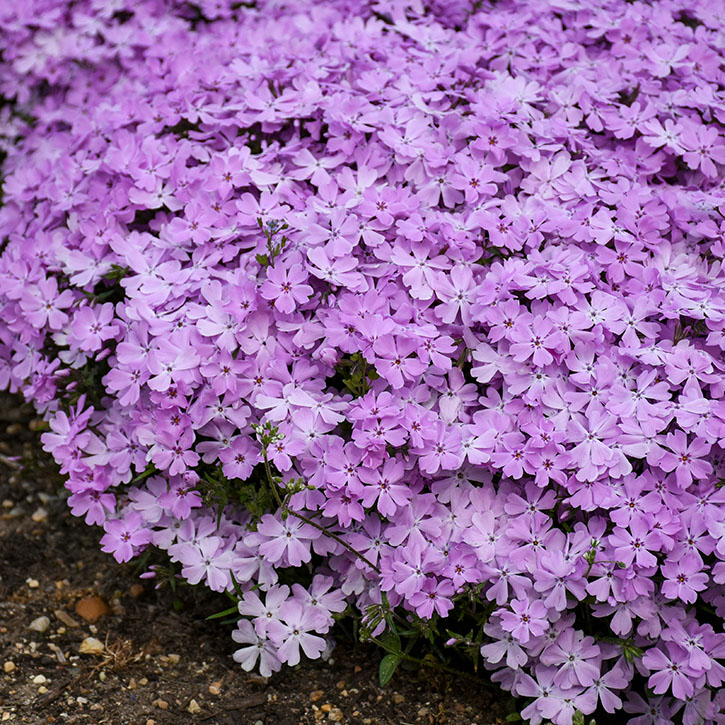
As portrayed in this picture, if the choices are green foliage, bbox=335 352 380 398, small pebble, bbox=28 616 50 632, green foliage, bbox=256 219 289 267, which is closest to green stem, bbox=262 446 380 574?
green foliage, bbox=335 352 380 398

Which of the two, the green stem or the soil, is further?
the soil

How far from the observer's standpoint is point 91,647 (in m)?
2.62

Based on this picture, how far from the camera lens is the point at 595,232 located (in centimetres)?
254

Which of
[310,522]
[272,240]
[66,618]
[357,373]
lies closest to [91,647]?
[66,618]

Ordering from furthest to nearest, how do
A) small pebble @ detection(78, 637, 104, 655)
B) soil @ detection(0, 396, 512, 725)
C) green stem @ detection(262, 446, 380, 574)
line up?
small pebble @ detection(78, 637, 104, 655)
soil @ detection(0, 396, 512, 725)
green stem @ detection(262, 446, 380, 574)

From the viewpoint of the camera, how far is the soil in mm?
2436

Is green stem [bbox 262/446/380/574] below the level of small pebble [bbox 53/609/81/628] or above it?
above

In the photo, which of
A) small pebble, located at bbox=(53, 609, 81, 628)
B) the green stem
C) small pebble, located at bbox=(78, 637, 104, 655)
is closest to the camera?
the green stem

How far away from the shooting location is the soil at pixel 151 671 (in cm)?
244

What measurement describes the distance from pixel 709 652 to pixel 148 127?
2315 mm

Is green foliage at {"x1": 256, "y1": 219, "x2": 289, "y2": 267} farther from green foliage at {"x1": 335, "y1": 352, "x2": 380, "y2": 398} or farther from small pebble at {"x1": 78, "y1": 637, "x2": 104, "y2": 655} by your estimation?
small pebble at {"x1": 78, "y1": 637, "x2": 104, "y2": 655}

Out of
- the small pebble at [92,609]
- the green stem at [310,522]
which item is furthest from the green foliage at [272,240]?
the small pebble at [92,609]

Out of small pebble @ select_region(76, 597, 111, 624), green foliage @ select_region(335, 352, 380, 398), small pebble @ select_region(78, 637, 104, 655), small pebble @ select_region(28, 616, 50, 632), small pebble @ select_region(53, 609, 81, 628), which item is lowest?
small pebble @ select_region(76, 597, 111, 624)

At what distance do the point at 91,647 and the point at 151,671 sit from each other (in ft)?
0.66
